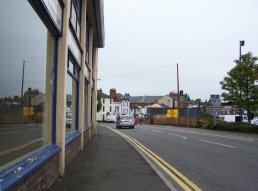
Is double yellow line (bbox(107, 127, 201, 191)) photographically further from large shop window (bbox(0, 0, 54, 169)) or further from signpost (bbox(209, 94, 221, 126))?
signpost (bbox(209, 94, 221, 126))

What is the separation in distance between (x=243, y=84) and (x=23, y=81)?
32510 millimetres

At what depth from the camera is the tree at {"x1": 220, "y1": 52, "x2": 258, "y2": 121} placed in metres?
36.0

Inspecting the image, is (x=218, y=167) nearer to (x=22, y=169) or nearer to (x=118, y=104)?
(x=22, y=169)

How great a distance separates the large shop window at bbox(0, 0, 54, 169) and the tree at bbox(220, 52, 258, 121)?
29.3 metres

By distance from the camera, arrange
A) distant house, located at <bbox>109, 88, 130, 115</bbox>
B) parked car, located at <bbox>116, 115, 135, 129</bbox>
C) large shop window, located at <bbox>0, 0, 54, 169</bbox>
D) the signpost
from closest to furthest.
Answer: large shop window, located at <bbox>0, 0, 54, 169</bbox> < the signpost < parked car, located at <bbox>116, 115, 135, 129</bbox> < distant house, located at <bbox>109, 88, 130, 115</bbox>

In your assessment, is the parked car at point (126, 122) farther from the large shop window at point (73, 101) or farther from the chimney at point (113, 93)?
the chimney at point (113, 93)

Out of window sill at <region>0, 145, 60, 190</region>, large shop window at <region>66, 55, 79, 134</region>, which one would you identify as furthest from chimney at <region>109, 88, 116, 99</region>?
window sill at <region>0, 145, 60, 190</region>

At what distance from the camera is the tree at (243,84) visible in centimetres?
3603

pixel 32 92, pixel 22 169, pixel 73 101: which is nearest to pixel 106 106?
pixel 73 101

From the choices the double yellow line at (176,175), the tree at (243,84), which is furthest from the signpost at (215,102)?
the double yellow line at (176,175)

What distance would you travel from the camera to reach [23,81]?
6582 mm

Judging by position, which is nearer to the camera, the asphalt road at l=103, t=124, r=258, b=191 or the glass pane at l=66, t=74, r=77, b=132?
the asphalt road at l=103, t=124, r=258, b=191

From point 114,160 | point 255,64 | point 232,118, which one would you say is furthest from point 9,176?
point 232,118

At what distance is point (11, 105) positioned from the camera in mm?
5840
